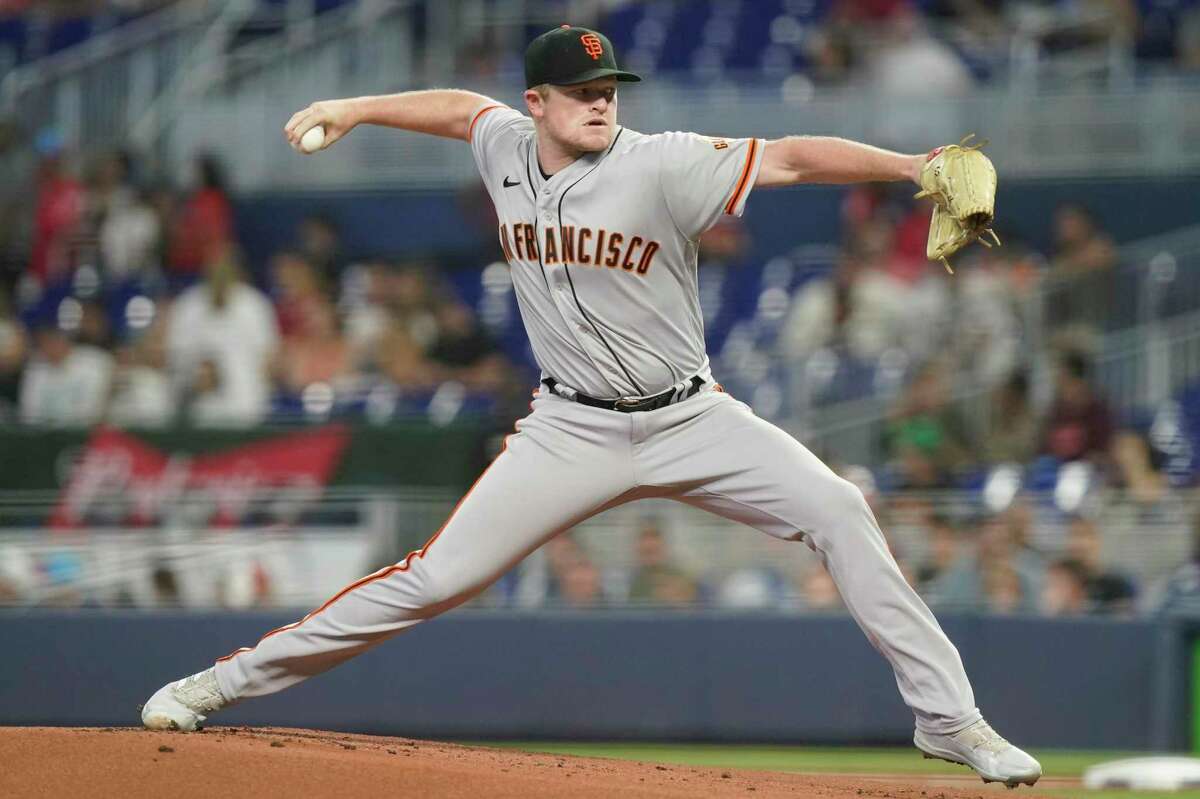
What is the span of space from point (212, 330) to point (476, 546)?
6.37 m

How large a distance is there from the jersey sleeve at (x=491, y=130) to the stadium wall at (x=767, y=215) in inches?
264

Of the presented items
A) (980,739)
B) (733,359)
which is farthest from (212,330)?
(980,739)

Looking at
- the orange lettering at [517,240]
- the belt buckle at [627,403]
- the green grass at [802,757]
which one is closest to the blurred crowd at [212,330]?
the green grass at [802,757]

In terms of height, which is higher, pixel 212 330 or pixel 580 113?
pixel 580 113

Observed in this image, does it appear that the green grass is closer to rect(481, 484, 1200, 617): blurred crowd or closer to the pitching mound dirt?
rect(481, 484, 1200, 617): blurred crowd

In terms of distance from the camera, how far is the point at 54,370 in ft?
36.5

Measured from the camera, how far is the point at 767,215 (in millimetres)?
12836

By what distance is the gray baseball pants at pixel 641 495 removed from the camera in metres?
5.04

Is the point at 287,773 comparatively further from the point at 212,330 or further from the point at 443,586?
the point at 212,330

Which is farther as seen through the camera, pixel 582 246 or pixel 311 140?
pixel 311 140

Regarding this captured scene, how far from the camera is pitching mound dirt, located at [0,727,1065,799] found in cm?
463

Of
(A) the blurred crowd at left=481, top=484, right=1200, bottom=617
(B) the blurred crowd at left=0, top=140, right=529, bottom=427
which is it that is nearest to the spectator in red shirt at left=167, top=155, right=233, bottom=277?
(B) the blurred crowd at left=0, top=140, right=529, bottom=427

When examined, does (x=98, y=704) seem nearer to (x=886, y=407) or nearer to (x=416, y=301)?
(x=416, y=301)

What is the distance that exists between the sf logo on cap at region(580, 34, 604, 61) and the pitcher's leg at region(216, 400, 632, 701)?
0.97 meters
